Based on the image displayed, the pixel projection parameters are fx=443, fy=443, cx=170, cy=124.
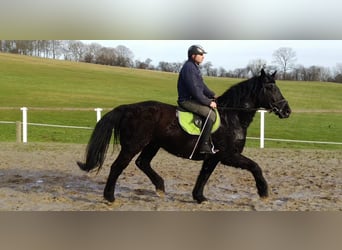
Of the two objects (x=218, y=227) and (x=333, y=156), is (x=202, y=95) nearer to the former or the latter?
(x=218, y=227)

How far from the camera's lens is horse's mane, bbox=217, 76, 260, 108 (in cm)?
392

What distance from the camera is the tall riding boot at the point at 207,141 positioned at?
381 cm

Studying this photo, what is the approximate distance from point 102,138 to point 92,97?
313 inches

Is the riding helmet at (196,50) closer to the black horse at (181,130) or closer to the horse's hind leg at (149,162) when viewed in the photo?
the black horse at (181,130)

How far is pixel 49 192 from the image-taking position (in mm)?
4406

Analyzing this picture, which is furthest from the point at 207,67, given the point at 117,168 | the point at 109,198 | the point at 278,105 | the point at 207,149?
the point at 109,198

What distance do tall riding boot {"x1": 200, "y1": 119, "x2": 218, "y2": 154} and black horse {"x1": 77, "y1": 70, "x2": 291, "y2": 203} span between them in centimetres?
6

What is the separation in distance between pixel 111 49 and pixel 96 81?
184 inches

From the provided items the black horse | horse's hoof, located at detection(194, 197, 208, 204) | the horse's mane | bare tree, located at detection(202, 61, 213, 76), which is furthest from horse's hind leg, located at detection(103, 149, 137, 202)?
bare tree, located at detection(202, 61, 213, 76)

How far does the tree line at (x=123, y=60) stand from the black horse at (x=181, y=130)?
2.51 m

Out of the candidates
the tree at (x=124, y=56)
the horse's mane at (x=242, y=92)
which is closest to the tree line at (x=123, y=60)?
the tree at (x=124, y=56)

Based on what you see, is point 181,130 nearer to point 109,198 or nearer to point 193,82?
point 193,82

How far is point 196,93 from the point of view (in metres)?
3.74

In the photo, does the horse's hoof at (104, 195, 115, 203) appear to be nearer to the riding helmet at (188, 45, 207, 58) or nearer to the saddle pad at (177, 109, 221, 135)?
the saddle pad at (177, 109, 221, 135)
